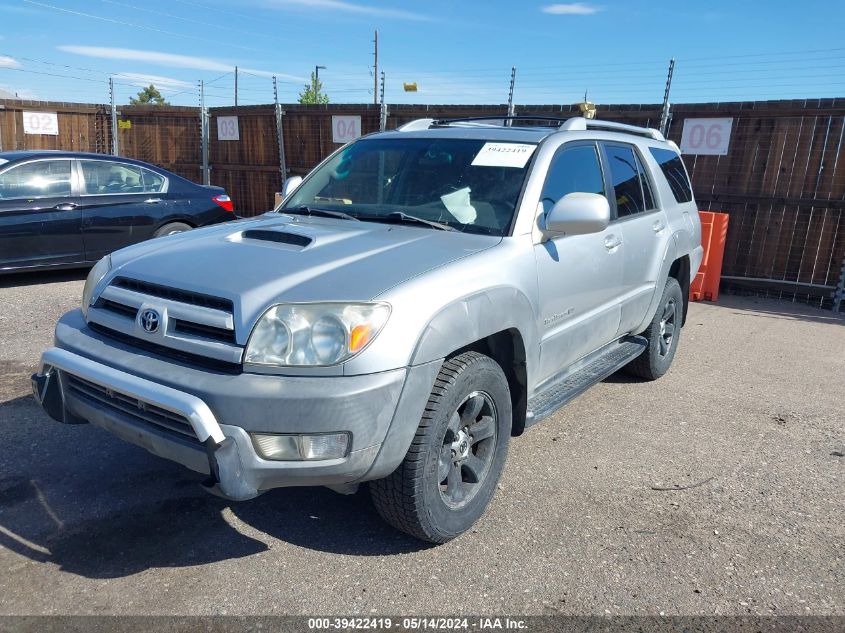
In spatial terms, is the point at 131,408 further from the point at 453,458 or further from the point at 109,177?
the point at 109,177

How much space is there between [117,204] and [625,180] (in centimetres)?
617

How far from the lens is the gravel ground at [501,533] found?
2.71 meters

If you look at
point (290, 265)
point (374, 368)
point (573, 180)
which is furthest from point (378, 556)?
point (573, 180)

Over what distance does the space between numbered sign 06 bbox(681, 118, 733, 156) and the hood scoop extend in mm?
8186

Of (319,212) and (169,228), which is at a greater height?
(319,212)

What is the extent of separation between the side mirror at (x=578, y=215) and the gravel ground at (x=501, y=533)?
1403 millimetres

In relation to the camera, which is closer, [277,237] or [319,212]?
[277,237]

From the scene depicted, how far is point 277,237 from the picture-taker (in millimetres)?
3248

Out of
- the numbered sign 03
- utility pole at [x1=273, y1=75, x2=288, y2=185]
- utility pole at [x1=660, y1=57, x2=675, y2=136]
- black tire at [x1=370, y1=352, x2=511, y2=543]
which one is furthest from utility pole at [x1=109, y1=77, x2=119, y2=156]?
black tire at [x1=370, y1=352, x2=511, y2=543]

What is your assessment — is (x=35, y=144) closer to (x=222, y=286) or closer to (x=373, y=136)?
(x=373, y=136)

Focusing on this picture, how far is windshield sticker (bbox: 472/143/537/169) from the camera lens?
145 inches

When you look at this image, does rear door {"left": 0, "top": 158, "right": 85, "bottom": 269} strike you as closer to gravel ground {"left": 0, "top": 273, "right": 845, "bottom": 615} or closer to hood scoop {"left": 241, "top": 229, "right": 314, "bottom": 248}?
gravel ground {"left": 0, "top": 273, "right": 845, "bottom": 615}

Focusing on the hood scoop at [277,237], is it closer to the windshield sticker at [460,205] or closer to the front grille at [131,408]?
the windshield sticker at [460,205]

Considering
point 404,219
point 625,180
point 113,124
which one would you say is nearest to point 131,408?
point 404,219
